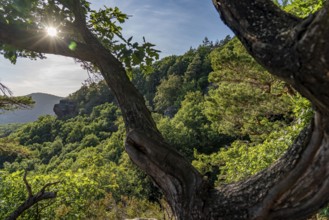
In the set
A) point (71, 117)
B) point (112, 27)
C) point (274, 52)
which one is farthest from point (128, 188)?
point (71, 117)

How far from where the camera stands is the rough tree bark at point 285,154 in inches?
49.4

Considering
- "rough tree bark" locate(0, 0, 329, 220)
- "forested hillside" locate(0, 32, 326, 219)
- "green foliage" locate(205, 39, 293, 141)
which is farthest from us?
"green foliage" locate(205, 39, 293, 141)

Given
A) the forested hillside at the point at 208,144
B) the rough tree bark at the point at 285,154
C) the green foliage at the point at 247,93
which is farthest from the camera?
the green foliage at the point at 247,93

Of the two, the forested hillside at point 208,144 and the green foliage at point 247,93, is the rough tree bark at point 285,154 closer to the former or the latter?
the forested hillside at point 208,144

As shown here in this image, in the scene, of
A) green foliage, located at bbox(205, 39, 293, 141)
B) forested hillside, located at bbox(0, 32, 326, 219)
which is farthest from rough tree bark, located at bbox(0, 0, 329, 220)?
green foliage, located at bbox(205, 39, 293, 141)

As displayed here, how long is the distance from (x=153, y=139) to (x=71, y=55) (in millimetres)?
1020

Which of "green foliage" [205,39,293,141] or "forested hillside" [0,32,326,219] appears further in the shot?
"green foliage" [205,39,293,141]

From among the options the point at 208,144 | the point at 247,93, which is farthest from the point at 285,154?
the point at 208,144

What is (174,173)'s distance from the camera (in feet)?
6.87

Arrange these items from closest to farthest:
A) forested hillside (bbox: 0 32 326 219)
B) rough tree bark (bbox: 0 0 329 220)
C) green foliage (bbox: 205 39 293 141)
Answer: rough tree bark (bbox: 0 0 329 220) → forested hillside (bbox: 0 32 326 219) → green foliage (bbox: 205 39 293 141)

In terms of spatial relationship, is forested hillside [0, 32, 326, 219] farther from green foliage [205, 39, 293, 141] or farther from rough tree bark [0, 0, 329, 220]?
rough tree bark [0, 0, 329, 220]

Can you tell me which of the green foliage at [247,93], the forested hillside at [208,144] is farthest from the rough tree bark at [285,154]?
the green foliage at [247,93]

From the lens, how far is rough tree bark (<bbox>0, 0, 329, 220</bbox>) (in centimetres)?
126

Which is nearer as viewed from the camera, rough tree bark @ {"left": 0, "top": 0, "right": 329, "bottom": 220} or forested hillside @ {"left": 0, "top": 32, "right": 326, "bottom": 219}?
rough tree bark @ {"left": 0, "top": 0, "right": 329, "bottom": 220}
